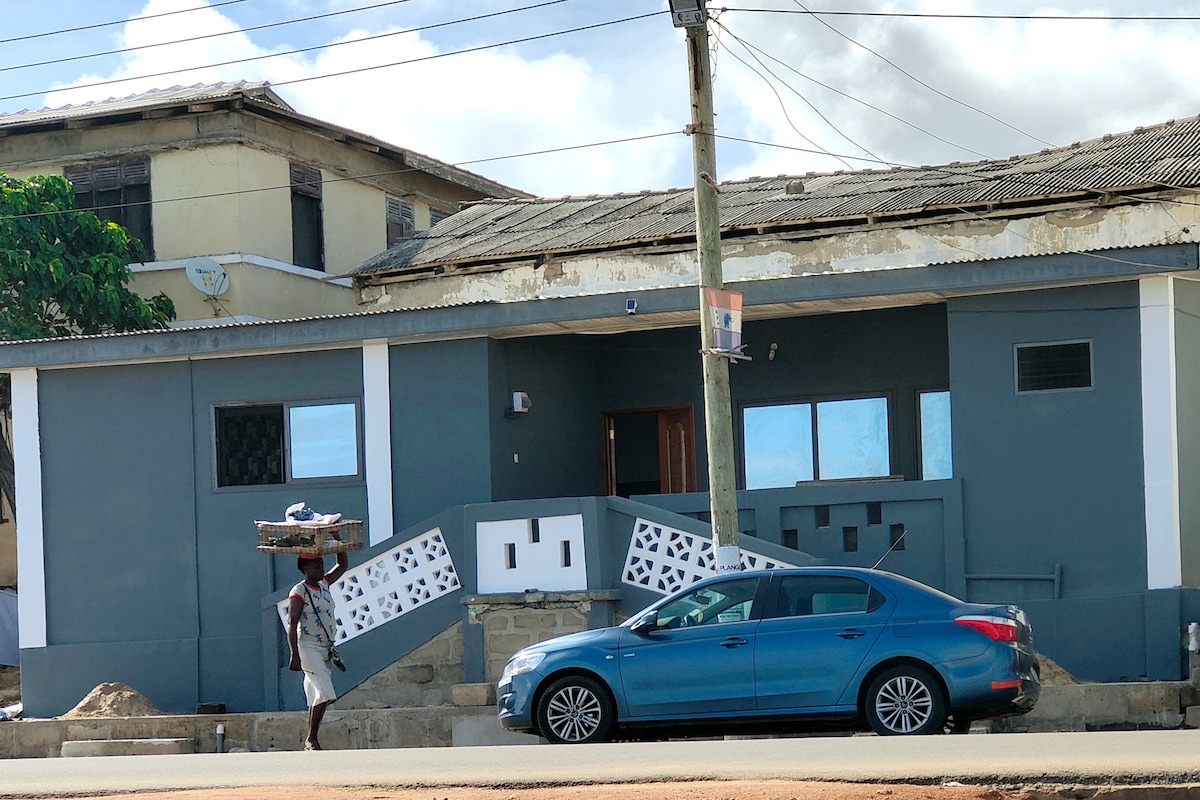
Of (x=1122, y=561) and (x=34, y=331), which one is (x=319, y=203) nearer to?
(x=34, y=331)

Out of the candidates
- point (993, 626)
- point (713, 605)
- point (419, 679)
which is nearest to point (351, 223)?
point (419, 679)

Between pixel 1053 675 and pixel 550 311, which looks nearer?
pixel 1053 675

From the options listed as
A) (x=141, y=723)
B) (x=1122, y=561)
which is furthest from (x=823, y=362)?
(x=141, y=723)

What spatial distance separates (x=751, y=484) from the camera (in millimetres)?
21438

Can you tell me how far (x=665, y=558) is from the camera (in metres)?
17.6

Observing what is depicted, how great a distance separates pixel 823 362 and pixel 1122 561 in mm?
5353

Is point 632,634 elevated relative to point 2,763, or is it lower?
elevated

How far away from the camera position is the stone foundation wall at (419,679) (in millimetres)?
18547

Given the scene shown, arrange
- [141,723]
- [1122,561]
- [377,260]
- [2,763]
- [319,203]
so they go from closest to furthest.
A: [2,763] < [1122,561] < [141,723] < [377,260] < [319,203]

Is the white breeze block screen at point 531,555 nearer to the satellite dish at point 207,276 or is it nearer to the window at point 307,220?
the satellite dish at point 207,276

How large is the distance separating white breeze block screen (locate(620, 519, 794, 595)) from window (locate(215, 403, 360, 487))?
13.3 feet

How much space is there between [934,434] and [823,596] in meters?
7.86

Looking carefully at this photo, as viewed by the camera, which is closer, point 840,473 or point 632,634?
point 632,634

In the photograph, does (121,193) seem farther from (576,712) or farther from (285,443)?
(576,712)
